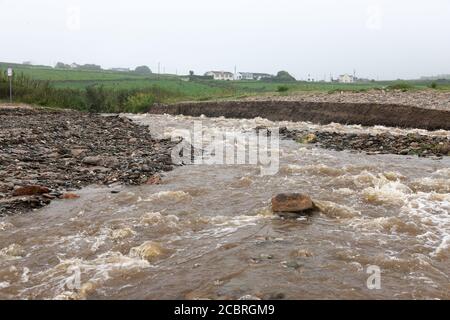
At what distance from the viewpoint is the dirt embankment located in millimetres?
18831

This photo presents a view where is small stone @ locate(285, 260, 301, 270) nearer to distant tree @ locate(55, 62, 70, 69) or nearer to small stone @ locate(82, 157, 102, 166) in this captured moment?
small stone @ locate(82, 157, 102, 166)

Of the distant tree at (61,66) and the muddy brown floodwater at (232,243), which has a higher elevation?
the distant tree at (61,66)

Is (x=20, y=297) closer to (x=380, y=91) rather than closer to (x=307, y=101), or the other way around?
(x=307, y=101)

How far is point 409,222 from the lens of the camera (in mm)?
6777

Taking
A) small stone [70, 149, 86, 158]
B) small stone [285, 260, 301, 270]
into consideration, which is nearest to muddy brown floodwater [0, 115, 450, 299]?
small stone [285, 260, 301, 270]

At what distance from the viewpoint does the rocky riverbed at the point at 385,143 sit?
13.3 meters

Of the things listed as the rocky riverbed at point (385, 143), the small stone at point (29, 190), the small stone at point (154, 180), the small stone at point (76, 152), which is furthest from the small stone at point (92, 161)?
the rocky riverbed at point (385, 143)

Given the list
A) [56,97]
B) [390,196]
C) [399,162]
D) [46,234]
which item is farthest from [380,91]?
[56,97]

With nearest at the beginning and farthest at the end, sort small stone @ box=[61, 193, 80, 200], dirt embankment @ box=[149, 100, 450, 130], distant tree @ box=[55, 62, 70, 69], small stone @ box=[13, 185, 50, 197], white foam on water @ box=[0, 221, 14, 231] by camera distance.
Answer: white foam on water @ box=[0, 221, 14, 231]
small stone @ box=[13, 185, 50, 197]
small stone @ box=[61, 193, 80, 200]
dirt embankment @ box=[149, 100, 450, 130]
distant tree @ box=[55, 62, 70, 69]

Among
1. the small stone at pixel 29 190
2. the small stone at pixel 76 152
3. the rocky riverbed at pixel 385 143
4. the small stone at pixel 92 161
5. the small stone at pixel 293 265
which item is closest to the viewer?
the small stone at pixel 293 265

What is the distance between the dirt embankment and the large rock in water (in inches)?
506

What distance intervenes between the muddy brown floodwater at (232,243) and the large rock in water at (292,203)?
22cm

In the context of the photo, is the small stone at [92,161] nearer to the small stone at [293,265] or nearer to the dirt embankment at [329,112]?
the small stone at [293,265]

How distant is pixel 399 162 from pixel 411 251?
675 centimetres
